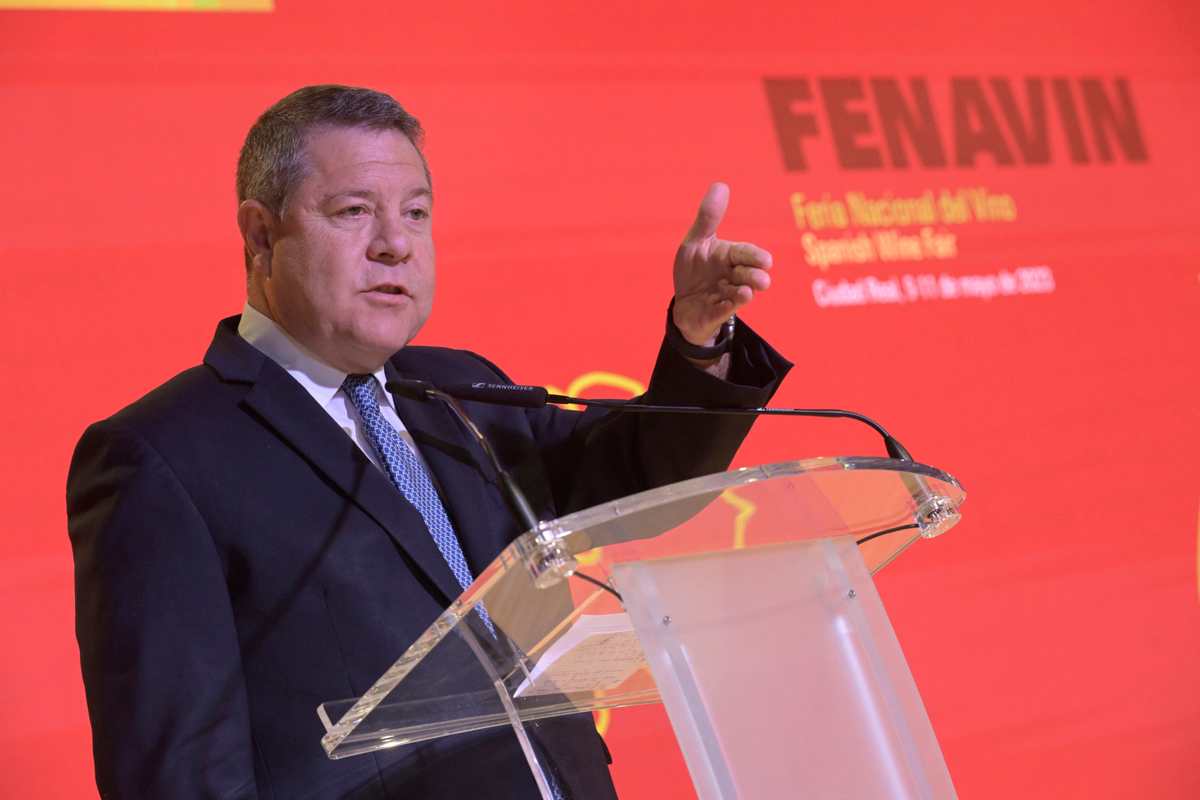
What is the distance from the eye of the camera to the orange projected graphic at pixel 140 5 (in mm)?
2125

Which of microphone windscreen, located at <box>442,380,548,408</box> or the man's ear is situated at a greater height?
the man's ear

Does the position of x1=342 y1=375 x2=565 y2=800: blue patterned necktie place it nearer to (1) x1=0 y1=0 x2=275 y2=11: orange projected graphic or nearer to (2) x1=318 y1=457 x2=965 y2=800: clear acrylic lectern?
(2) x1=318 y1=457 x2=965 y2=800: clear acrylic lectern

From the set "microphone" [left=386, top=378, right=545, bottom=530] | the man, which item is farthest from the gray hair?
"microphone" [left=386, top=378, right=545, bottom=530]

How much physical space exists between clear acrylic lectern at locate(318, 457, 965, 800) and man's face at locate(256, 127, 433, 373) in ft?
1.73

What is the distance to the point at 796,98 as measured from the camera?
2777mm

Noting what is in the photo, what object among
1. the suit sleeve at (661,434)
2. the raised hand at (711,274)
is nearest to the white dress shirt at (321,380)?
the suit sleeve at (661,434)

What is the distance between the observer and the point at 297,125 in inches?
62.1

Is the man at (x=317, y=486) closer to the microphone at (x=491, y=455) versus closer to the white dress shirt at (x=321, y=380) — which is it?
the white dress shirt at (x=321, y=380)

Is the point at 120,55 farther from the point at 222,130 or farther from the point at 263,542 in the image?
the point at 263,542

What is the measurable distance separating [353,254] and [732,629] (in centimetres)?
74

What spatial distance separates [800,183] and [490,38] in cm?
70

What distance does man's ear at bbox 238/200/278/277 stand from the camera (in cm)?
160

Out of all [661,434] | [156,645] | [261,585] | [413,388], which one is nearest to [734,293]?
[661,434]

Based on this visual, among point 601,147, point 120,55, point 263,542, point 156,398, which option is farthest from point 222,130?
point 263,542
